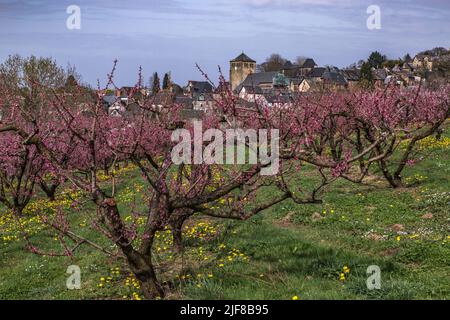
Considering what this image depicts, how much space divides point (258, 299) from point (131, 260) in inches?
88.0

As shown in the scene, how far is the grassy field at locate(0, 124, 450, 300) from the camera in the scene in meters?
7.61

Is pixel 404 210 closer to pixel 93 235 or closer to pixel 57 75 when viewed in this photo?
pixel 93 235

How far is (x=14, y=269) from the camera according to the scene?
1148 centimetres

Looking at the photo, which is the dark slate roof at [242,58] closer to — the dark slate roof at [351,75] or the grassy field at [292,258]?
the dark slate roof at [351,75]

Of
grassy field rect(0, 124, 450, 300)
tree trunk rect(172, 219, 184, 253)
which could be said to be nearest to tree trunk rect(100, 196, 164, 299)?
grassy field rect(0, 124, 450, 300)

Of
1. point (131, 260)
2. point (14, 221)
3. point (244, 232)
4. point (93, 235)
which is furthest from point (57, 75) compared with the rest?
point (131, 260)

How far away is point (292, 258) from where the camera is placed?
9484 millimetres

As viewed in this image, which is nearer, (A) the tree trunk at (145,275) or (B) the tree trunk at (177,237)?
(A) the tree trunk at (145,275)

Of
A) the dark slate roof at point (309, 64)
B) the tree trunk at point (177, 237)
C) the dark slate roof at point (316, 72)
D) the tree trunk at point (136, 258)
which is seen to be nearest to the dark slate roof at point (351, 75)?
the dark slate roof at point (316, 72)

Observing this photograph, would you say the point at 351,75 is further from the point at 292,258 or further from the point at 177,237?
the point at 292,258

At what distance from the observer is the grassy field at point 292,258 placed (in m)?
7.61

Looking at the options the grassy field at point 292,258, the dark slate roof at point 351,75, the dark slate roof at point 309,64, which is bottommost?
the grassy field at point 292,258

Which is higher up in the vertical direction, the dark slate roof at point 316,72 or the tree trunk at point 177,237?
the dark slate roof at point 316,72

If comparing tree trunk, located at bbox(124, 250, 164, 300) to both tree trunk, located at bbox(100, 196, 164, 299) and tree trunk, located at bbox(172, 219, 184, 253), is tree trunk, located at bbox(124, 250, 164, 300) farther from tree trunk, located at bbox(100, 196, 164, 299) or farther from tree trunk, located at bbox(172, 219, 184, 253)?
tree trunk, located at bbox(172, 219, 184, 253)
